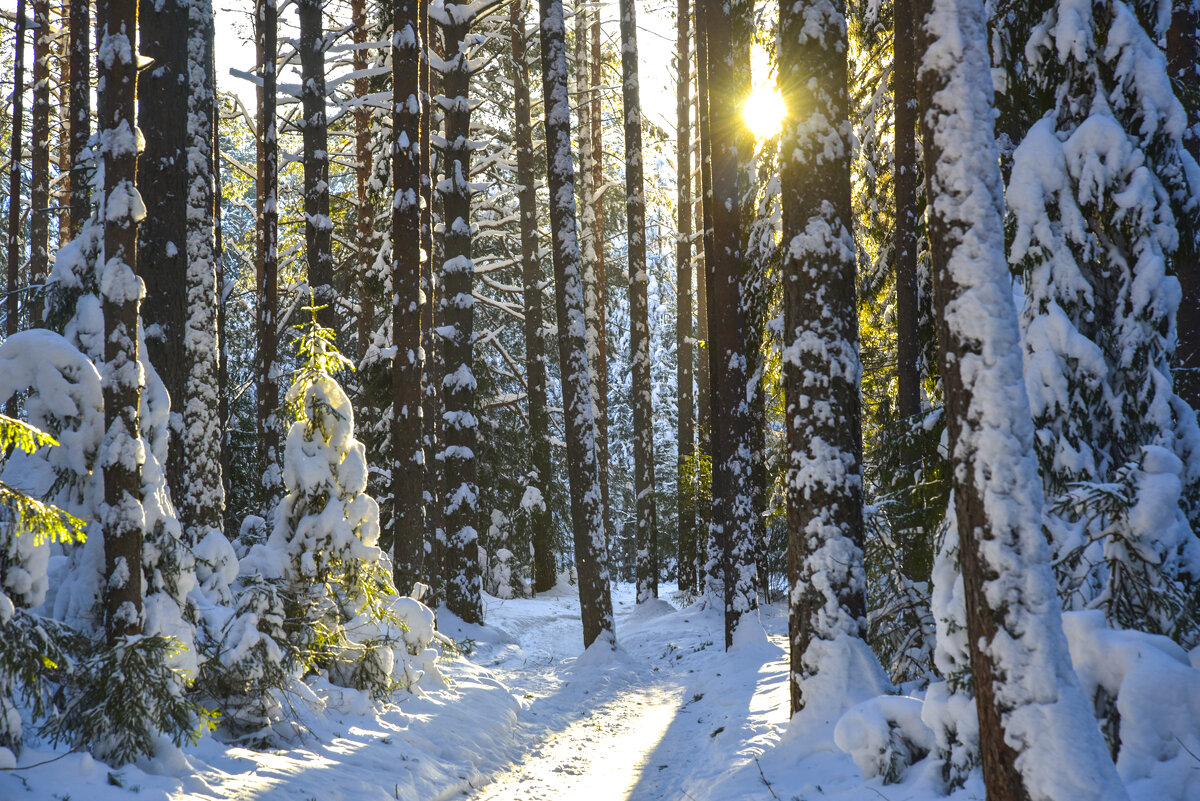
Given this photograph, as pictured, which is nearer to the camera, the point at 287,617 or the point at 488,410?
the point at 287,617

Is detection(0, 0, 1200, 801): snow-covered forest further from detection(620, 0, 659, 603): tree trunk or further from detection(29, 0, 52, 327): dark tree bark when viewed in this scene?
detection(620, 0, 659, 603): tree trunk

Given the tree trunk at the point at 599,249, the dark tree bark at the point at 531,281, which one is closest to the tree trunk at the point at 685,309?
the tree trunk at the point at 599,249

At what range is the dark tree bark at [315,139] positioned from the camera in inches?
593

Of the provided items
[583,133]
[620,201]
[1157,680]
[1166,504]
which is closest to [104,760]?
[1157,680]

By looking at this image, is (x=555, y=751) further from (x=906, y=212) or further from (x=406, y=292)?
(x=906, y=212)

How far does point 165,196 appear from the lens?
8.10 meters

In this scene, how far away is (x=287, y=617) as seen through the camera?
764 cm

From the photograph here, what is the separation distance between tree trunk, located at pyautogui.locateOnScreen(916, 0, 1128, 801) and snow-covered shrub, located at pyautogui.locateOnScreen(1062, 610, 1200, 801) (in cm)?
61

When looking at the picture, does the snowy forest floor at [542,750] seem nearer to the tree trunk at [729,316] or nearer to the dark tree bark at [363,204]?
the tree trunk at [729,316]

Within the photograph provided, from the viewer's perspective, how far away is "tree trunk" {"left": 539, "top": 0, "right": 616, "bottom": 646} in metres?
13.6

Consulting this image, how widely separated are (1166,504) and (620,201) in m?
23.4

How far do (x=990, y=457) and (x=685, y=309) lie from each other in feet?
65.2

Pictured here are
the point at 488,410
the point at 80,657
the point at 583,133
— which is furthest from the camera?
the point at 583,133

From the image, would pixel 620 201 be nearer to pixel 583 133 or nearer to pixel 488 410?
pixel 583 133
